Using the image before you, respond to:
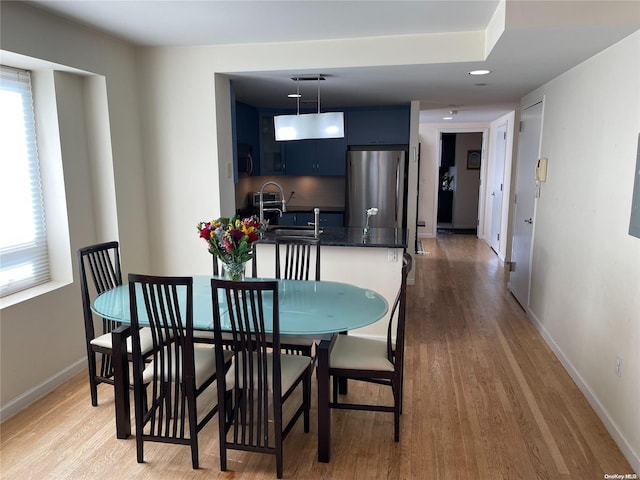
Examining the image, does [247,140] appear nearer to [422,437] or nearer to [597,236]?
[597,236]

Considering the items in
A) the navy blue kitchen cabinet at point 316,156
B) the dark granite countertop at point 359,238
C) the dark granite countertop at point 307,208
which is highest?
the navy blue kitchen cabinet at point 316,156

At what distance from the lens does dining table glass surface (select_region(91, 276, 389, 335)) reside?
234 cm

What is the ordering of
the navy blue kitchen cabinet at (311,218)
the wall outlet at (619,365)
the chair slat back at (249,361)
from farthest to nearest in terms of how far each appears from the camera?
the navy blue kitchen cabinet at (311,218), the wall outlet at (619,365), the chair slat back at (249,361)

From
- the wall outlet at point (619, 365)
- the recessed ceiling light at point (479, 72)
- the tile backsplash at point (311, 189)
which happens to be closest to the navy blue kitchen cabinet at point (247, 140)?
the tile backsplash at point (311, 189)

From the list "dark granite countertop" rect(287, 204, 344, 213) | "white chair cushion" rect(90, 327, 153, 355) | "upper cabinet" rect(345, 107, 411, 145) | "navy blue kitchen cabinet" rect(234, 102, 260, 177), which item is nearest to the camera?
"white chair cushion" rect(90, 327, 153, 355)

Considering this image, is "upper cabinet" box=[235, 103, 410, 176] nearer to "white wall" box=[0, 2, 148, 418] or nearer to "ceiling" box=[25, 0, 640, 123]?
"ceiling" box=[25, 0, 640, 123]

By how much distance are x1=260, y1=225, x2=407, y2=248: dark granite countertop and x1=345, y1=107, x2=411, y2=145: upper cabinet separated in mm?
1994

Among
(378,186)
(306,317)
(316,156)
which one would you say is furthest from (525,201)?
(306,317)

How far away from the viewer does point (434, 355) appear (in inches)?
145

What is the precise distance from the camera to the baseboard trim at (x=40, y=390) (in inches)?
111

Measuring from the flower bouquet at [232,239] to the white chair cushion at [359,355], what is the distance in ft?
2.49

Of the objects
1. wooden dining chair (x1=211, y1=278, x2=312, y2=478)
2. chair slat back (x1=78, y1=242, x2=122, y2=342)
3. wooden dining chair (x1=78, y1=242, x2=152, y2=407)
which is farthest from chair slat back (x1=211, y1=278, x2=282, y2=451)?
chair slat back (x1=78, y1=242, x2=122, y2=342)

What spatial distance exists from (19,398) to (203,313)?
4.90 ft

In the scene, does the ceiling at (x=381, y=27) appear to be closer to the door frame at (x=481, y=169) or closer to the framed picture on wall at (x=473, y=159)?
the door frame at (x=481, y=169)
